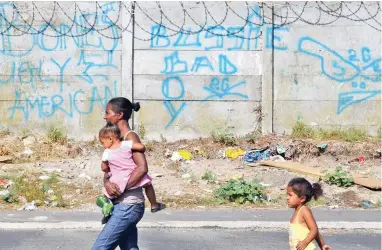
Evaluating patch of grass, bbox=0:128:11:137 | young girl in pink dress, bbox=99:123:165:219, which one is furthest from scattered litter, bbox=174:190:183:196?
young girl in pink dress, bbox=99:123:165:219

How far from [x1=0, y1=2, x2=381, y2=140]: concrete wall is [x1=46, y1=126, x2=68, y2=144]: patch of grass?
0.42 feet

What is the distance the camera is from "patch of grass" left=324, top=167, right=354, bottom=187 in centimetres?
1064

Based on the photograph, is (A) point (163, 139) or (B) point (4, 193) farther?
(A) point (163, 139)

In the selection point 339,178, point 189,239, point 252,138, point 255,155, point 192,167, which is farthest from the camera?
point 252,138

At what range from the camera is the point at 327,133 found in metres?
13.1

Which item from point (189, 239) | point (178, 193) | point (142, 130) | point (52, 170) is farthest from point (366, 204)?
point (52, 170)

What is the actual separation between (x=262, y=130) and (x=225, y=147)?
0.81 meters

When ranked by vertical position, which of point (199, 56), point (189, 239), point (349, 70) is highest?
point (199, 56)

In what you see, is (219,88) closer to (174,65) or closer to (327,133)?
(174,65)

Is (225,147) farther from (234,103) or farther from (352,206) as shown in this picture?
(352,206)

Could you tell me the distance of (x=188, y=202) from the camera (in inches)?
395

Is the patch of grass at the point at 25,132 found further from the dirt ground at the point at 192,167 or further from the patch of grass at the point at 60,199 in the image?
the patch of grass at the point at 60,199

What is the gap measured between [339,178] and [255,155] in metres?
1.94

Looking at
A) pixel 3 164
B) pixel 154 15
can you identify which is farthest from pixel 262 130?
pixel 3 164
